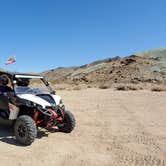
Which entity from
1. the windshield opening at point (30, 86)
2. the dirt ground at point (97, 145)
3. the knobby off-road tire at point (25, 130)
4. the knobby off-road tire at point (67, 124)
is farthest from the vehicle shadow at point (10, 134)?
the windshield opening at point (30, 86)

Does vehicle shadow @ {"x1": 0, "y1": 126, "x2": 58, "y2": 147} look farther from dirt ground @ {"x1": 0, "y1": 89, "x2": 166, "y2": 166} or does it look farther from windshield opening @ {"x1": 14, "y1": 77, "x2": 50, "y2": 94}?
windshield opening @ {"x1": 14, "y1": 77, "x2": 50, "y2": 94}

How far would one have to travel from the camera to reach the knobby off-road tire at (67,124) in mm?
9016

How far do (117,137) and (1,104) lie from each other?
3.43m

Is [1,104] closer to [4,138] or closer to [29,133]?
[4,138]

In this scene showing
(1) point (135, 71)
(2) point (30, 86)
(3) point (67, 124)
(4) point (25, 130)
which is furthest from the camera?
(1) point (135, 71)

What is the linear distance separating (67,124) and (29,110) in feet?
4.29

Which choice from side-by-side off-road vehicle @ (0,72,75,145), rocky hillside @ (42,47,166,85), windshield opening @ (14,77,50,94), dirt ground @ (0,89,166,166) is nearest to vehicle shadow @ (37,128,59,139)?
dirt ground @ (0,89,166,166)

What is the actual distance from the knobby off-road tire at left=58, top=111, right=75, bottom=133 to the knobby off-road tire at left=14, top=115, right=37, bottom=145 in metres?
1.55

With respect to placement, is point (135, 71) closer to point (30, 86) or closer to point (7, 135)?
point (30, 86)

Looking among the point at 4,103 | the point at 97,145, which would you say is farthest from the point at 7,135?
the point at 97,145

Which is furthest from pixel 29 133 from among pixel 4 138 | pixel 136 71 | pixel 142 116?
pixel 136 71

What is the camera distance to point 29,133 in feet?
24.5

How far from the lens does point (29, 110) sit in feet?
27.4

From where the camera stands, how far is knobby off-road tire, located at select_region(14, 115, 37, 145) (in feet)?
24.5
